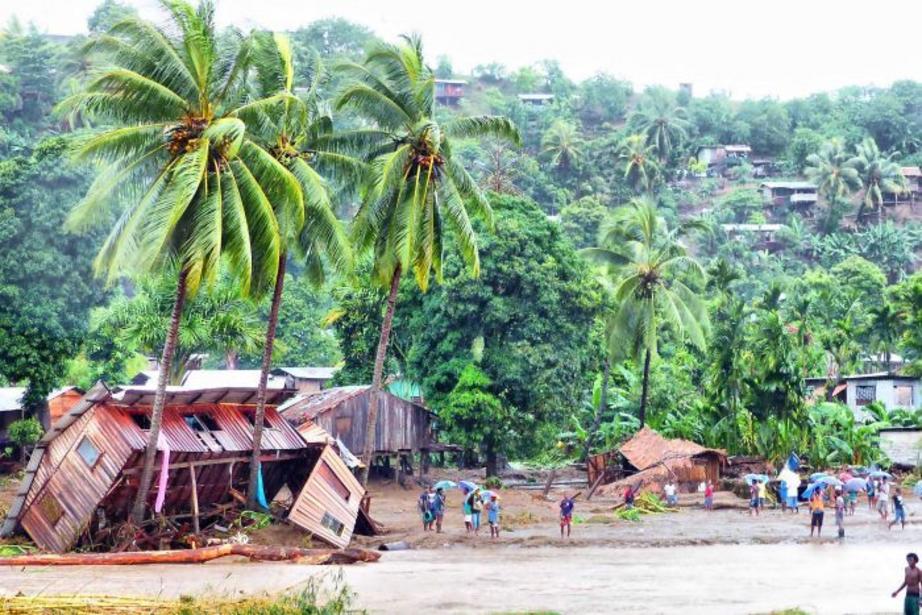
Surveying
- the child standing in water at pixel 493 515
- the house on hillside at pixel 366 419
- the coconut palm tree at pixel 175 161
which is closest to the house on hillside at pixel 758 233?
the house on hillside at pixel 366 419

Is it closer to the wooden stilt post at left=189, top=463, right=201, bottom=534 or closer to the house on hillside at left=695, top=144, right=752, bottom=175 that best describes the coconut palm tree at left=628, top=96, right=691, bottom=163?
the house on hillside at left=695, top=144, right=752, bottom=175

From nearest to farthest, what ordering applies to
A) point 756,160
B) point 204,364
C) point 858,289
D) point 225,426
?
point 225,426, point 204,364, point 858,289, point 756,160

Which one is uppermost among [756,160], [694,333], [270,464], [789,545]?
[756,160]

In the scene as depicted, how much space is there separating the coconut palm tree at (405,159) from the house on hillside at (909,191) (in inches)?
3730

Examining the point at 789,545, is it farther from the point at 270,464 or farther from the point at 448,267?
the point at 448,267

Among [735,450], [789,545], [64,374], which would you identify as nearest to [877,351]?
[735,450]

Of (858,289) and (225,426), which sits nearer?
(225,426)

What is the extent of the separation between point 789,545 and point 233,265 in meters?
17.8

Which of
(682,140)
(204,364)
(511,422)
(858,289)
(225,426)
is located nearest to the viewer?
(225,426)

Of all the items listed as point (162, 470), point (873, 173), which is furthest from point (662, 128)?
point (162, 470)

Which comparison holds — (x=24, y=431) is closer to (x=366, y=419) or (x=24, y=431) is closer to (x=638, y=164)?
(x=366, y=419)

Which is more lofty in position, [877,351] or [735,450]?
[877,351]

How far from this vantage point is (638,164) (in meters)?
118

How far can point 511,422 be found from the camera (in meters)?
51.8
